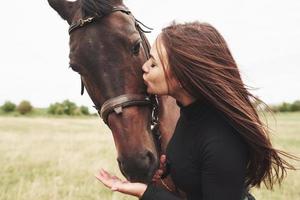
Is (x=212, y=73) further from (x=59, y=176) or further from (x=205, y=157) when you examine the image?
(x=59, y=176)

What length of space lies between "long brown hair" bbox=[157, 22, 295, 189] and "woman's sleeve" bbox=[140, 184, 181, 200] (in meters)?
0.55

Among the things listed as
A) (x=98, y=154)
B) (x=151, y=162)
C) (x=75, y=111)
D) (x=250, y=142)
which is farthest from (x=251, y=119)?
(x=75, y=111)

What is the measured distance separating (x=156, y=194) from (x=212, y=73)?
0.80 metres

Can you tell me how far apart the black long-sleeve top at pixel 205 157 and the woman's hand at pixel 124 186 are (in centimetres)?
4

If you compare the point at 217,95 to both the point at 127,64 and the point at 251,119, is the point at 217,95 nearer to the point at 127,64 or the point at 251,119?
the point at 251,119

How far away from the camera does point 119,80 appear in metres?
3.61

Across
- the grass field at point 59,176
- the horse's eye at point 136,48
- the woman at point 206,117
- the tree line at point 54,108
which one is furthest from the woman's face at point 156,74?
the tree line at point 54,108

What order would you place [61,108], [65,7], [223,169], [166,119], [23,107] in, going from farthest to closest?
[23,107]
[61,108]
[65,7]
[166,119]
[223,169]

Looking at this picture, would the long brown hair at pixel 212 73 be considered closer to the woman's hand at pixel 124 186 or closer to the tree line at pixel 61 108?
the woman's hand at pixel 124 186

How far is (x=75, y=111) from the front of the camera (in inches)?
2894

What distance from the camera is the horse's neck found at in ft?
12.9

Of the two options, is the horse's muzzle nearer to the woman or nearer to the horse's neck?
the horse's neck

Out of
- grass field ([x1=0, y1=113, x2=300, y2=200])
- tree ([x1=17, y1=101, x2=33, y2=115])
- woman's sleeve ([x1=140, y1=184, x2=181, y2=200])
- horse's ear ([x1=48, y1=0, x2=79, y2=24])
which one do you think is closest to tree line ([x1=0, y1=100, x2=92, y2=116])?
tree ([x1=17, y1=101, x2=33, y2=115])

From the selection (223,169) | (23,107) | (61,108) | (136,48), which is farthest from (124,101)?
(23,107)
